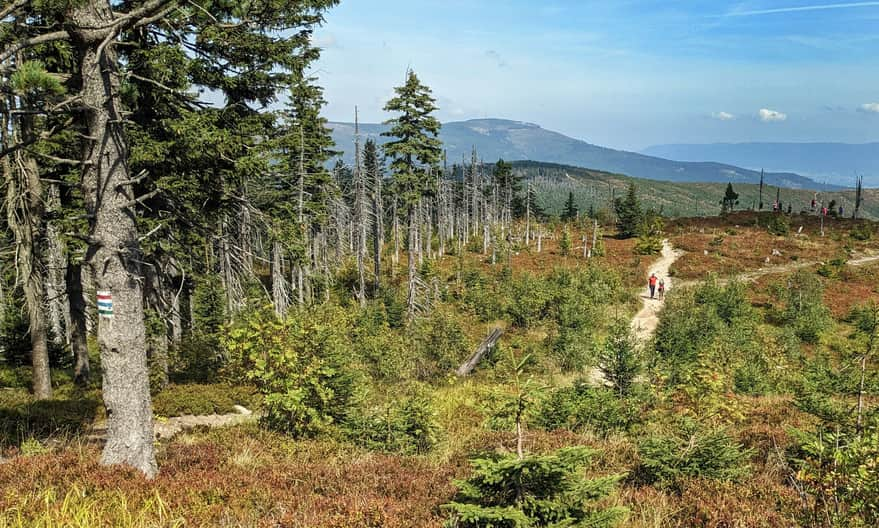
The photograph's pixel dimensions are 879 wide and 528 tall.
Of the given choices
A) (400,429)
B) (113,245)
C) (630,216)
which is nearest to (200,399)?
(400,429)

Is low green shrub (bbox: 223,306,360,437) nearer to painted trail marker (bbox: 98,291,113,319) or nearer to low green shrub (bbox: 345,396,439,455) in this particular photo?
low green shrub (bbox: 345,396,439,455)

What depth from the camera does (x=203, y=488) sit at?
16.1 ft

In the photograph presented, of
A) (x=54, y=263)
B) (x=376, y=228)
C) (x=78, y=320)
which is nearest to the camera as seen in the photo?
(x=78, y=320)

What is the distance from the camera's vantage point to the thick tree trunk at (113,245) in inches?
193

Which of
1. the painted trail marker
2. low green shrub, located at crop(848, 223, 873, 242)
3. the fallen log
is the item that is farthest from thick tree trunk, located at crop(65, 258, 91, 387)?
low green shrub, located at crop(848, 223, 873, 242)

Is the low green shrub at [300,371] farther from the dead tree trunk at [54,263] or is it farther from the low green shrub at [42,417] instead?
the dead tree trunk at [54,263]

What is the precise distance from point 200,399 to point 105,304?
8.30m

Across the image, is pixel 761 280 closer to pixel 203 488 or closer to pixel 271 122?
pixel 271 122

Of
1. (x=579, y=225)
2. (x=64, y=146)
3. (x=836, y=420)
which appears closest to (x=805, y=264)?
(x=579, y=225)

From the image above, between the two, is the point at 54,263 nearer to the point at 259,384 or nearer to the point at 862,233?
the point at 259,384

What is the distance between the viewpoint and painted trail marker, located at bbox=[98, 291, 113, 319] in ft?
16.3

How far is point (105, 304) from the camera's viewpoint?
4992 millimetres

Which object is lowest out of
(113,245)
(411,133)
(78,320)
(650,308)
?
(650,308)

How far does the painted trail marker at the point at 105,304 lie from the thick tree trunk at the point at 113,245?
0.09ft
